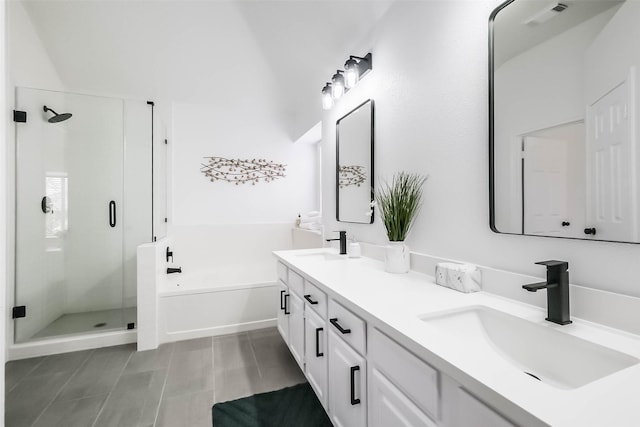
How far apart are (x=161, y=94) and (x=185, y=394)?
3.04 m

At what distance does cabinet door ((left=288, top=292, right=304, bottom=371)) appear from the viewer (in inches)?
66.4

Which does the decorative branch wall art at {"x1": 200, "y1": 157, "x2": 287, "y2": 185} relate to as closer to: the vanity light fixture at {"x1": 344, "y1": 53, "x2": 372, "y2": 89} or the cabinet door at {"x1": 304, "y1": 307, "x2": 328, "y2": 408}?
the vanity light fixture at {"x1": 344, "y1": 53, "x2": 372, "y2": 89}

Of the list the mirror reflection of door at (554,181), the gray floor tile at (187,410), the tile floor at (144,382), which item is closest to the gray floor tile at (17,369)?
the tile floor at (144,382)

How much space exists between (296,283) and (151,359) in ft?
4.51

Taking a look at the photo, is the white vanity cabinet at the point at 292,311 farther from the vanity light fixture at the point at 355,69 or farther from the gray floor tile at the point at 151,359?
the vanity light fixture at the point at 355,69

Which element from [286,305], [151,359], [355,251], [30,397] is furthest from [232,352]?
[355,251]

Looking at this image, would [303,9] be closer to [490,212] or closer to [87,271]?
[490,212]

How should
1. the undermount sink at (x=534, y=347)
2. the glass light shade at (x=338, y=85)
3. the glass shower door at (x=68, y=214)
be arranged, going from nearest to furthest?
the undermount sink at (x=534, y=347), the glass light shade at (x=338, y=85), the glass shower door at (x=68, y=214)

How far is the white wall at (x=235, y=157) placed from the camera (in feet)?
11.4

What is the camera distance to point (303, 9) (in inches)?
92.7

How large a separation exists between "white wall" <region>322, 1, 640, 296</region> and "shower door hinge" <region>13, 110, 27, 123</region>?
9.18 ft

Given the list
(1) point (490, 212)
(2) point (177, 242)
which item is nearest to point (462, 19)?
(1) point (490, 212)

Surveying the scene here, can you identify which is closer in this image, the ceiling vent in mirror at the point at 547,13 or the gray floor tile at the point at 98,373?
the ceiling vent in mirror at the point at 547,13

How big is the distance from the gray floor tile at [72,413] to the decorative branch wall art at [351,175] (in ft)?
6.86
